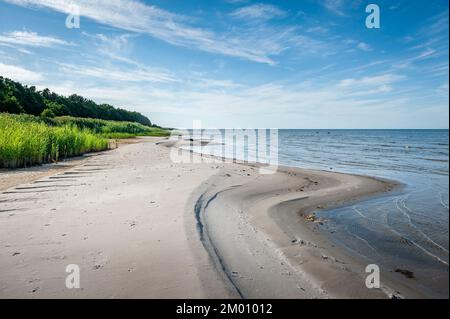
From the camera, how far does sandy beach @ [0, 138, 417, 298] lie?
3.07m

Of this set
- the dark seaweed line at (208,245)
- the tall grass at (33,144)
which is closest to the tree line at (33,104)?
the tall grass at (33,144)

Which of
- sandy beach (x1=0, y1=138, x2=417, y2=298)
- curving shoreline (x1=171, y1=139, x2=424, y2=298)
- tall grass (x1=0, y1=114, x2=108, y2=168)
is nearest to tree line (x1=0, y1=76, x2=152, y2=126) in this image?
tall grass (x1=0, y1=114, x2=108, y2=168)

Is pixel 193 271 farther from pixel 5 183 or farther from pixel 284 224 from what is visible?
pixel 5 183

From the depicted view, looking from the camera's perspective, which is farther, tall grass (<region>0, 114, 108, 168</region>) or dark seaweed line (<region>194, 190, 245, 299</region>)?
tall grass (<region>0, 114, 108, 168</region>)

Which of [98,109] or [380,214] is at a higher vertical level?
[98,109]

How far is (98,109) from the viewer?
81.1 m

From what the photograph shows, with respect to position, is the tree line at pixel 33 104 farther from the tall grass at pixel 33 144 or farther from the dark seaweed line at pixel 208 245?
the dark seaweed line at pixel 208 245

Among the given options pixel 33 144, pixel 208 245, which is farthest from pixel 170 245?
pixel 33 144

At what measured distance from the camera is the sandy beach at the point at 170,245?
3066 mm

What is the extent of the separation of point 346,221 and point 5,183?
957 centimetres

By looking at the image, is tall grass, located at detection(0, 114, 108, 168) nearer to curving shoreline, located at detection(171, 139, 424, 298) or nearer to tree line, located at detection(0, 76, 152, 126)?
curving shoreline, located at detection(171, 139, 424, 298)

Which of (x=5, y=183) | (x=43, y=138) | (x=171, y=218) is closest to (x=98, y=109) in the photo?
(x=43, y=138)

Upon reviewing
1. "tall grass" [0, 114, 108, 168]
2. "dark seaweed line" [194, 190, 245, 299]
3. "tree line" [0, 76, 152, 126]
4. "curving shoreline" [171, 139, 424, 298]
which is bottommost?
"curving shoreline" [171, 139, 424, 298]
